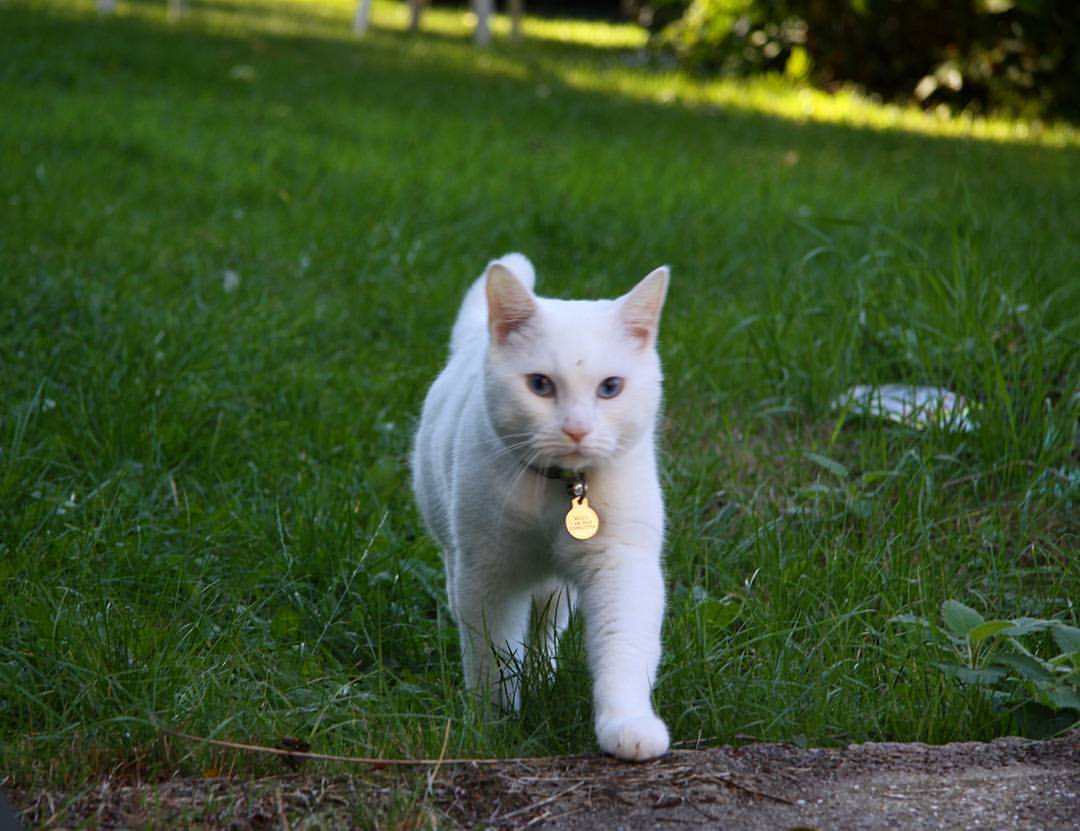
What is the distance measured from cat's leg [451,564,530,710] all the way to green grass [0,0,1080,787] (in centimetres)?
5

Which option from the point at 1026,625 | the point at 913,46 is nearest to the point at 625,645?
the point at 1026,625

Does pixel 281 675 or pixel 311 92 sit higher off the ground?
pixel 311 92

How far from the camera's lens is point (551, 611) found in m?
2.57

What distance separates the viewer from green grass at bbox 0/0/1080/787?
7.09 feet

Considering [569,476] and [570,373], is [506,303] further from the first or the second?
[569,476]

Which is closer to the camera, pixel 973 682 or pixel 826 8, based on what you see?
pixel 973 682

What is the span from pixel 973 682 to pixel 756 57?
8439 mm

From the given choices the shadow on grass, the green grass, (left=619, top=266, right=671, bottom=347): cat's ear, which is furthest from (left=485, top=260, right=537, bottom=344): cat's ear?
the shadow on grass

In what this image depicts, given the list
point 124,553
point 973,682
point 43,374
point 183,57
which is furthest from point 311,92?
point 973,682

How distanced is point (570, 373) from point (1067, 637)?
94 centimetres

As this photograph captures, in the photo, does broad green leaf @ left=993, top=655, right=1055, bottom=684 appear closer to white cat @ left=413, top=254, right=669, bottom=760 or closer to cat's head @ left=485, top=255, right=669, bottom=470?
white cat @ left=413, top=254, right=669, bottom=760

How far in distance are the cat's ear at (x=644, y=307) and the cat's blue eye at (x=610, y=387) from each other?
0.32 ft

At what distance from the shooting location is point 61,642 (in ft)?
7.14

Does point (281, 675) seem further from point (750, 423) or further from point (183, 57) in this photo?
point (183, 57)
